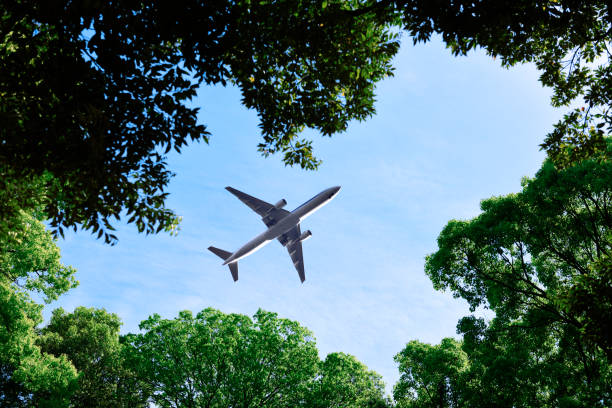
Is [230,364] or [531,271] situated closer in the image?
[531,271]

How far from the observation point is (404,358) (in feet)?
90.4

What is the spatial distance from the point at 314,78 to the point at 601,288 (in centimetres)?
784

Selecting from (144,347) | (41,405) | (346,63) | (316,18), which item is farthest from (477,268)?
(41,405)

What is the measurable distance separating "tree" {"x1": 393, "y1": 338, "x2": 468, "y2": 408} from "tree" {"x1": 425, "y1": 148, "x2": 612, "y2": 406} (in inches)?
234

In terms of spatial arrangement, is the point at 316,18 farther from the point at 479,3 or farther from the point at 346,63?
the point at 479,3

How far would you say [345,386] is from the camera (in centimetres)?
2716

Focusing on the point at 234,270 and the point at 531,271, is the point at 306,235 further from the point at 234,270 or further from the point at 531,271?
the point at 531,271

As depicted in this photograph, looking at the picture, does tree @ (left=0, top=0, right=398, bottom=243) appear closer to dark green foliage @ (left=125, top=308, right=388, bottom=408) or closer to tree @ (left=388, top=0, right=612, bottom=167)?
tree @ (left=388, top=0, right=612, bottom=167)

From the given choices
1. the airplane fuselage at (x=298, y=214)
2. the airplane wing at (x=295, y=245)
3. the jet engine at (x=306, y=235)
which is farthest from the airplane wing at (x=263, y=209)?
the jet engine at (x=306, y=235)

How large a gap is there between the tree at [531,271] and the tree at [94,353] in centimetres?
2849

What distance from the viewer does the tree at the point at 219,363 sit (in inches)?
1000

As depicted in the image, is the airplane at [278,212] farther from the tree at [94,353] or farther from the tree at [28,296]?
the tree at [94,353]

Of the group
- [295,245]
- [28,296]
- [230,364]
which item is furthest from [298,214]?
[28,296]

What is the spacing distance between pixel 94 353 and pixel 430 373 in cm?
2988
